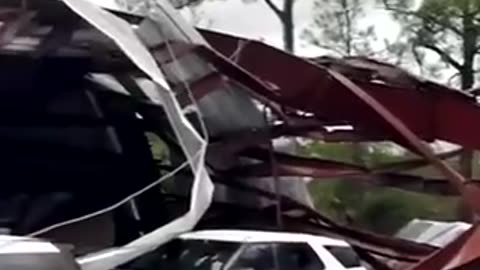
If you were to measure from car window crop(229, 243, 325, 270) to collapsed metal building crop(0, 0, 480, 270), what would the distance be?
68cm

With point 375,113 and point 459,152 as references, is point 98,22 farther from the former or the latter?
point 459,152

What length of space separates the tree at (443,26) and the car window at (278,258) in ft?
81.6

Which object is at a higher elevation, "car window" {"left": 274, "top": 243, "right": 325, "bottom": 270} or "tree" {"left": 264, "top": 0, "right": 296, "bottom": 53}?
"car window" {"left": 274, "top": 243, "right": 325, "bottom": 270}

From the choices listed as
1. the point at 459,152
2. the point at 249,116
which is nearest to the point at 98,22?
the point at 249,116

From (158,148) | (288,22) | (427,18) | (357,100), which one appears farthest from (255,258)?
(427,18)

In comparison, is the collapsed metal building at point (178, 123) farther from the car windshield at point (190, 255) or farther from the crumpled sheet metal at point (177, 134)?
the car windshield at point (190, 255)

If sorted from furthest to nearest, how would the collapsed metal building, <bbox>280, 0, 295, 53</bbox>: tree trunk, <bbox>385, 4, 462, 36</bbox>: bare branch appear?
<bbox>385, 4, 462, 36</bbox>: bare branch → <bbox>280, 0, 295, 53</bbox>: tree trunk → the collapsed metal building

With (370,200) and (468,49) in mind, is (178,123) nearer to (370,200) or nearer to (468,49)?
(370,200)

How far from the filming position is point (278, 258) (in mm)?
14648

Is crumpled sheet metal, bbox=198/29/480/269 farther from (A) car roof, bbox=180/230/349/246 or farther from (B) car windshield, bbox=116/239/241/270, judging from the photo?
(B) car windshield, bbox=116/239/241/270

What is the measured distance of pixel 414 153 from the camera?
16.0 meters

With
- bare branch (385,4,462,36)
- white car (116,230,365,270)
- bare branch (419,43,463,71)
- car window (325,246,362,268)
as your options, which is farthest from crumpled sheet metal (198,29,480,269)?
bare branch (385,4,462,36)

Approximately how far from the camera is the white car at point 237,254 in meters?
14.3

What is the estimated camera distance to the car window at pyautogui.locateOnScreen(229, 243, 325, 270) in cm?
1439
